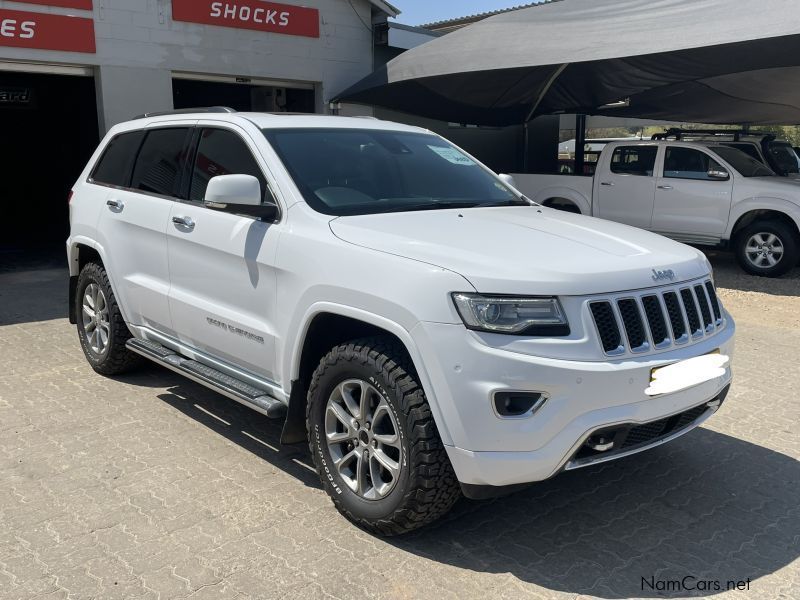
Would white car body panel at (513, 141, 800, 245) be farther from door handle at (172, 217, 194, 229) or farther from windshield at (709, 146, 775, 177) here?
door handle at (172, 217, 194, 229)

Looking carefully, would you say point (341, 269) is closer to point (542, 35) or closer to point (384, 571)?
point (384, 571)

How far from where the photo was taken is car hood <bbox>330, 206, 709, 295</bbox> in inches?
115

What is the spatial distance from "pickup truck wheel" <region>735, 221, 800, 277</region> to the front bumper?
835 cm

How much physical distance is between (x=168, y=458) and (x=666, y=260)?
2.85 m

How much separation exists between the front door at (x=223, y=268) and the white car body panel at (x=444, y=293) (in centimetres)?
1

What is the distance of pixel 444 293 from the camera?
2.89m

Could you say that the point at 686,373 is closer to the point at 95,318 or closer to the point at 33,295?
the point at 95,318

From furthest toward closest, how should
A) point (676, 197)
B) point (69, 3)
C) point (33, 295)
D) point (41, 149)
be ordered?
1. point (41, 149)
2. point (676, 197)
3. point (69, 3)
4. point (33, 295)

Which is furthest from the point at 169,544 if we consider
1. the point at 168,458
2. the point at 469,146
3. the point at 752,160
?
the point at 469,146

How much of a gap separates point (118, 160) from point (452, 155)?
2439mm

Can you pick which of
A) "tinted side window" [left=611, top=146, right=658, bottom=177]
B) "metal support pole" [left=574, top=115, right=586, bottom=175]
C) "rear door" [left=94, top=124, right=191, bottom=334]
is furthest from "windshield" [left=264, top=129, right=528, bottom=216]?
"metal support pole" [left=574, top=115, right=586, bottom=175]

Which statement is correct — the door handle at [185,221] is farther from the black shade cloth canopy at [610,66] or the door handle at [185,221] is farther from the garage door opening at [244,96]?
the garage door opening at [244,96]

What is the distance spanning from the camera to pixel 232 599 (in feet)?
9.45

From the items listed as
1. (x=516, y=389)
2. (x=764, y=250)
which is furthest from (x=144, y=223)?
(x=764, y=250)
